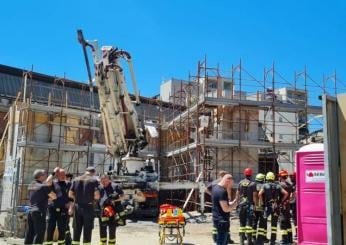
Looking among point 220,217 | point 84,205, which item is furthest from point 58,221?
point 220,217

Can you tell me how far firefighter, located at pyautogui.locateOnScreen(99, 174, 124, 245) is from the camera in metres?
9.16

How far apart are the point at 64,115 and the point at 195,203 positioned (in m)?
8.82

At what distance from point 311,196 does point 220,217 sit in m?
2.38

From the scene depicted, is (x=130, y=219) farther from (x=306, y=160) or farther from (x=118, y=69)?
(x=306, y=160)

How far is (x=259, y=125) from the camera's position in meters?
23.7

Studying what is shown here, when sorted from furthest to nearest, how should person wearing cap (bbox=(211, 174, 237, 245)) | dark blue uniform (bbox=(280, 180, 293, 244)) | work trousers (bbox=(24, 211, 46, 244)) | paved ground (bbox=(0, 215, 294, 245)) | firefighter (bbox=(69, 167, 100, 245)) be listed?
paved ground (bbox=(0, 215, 294, 245)), dark blue uniform (bbox=(280, 180, 293, 244)), firefighter (bbox=(69, 167, 100, 245)), work trousers (bbox=(24, 211, 46, 244)), person wearing cap (bbox=(211, 174, 237, 245))

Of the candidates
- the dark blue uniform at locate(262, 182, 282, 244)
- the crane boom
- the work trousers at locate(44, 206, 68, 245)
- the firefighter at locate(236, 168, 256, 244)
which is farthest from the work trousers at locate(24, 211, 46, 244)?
the crane boom

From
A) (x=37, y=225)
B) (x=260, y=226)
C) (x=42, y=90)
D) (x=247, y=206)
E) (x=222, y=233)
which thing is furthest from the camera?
(x=42, y=90)

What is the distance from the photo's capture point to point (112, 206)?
30.5ft

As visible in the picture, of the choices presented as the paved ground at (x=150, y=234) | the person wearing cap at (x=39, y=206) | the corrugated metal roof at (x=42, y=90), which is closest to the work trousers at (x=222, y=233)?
the person wearing cap at (x=39, y=206)

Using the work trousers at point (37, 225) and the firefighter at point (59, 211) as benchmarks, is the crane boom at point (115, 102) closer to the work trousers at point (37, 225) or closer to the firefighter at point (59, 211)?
the firefighter at point (59, 211)

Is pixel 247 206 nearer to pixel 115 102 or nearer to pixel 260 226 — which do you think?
pixel 260 226

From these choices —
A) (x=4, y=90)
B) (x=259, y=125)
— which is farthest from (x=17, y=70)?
(x=259, y=125)

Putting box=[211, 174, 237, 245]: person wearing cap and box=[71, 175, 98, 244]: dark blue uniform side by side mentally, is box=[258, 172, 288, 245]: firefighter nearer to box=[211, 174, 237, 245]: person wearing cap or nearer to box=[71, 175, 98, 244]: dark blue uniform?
box=[211, 174, 237, 245]: person wearing cap
